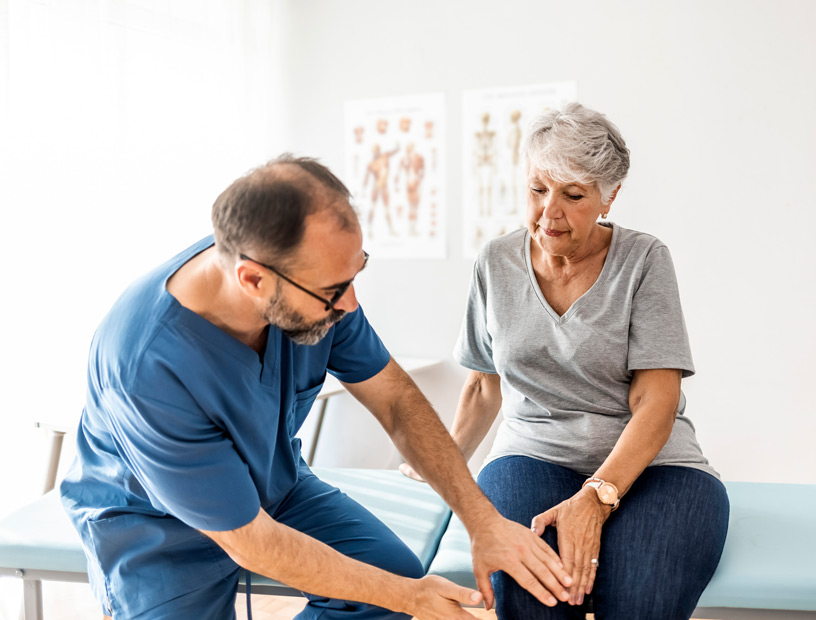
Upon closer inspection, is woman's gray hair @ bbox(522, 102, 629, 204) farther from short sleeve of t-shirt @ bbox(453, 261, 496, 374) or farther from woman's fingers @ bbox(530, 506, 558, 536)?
woman's fingers @ bbox(530, 506, 558, 536)

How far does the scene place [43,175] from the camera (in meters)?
2.15

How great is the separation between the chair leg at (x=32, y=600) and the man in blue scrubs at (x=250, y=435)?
257mm

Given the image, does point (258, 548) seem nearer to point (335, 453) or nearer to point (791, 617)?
point (791, 617)

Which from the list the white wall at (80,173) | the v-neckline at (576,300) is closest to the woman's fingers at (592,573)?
the v-neckline at (576,300)

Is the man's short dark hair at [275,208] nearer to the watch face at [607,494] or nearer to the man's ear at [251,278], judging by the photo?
the man's ear at [251,278]

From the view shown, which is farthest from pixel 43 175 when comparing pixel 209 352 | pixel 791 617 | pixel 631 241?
pixel 791 617

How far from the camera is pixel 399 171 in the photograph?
3.13 metres

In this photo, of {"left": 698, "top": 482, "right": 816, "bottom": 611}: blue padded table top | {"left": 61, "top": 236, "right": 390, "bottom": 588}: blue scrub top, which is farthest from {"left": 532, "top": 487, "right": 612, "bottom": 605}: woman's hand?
{"left": 61, "top": 236, "right": 390, "bottom": 588}: blue scrub top

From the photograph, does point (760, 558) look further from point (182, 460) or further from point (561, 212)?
point (182, 460)

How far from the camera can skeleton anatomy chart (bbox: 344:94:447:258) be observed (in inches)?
121

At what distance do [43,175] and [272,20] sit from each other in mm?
1437

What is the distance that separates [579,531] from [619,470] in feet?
0.49

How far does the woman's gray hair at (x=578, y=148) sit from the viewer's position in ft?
4.52

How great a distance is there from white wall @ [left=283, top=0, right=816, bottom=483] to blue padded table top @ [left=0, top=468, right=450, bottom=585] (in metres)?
1.56
